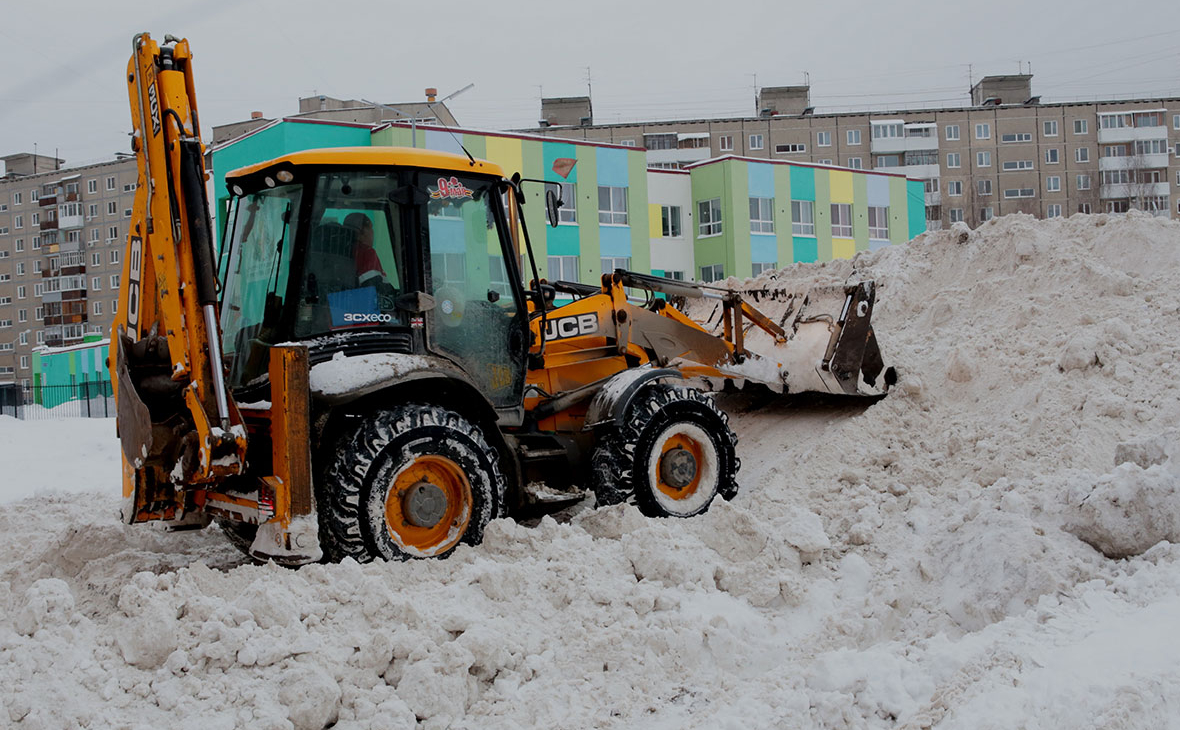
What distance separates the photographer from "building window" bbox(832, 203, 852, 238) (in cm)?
3550

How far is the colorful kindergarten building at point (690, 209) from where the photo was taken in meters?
29.1

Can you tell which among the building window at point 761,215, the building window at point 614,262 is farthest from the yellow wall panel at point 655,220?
the building window at point 761,215

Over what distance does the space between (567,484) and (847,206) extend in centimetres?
3135

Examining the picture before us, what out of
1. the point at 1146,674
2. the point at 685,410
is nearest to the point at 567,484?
the point at 685,410

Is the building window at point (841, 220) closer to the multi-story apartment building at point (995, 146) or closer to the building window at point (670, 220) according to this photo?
the building window at point (670, 220)

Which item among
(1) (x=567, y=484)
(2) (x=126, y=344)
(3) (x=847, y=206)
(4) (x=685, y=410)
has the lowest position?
(1) (x=567, y=484)

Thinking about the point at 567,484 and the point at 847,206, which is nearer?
the point at 567,484

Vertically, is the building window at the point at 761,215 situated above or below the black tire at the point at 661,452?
above

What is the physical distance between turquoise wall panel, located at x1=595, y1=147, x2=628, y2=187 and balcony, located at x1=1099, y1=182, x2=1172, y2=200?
38.7 meters

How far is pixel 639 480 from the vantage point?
644 cm

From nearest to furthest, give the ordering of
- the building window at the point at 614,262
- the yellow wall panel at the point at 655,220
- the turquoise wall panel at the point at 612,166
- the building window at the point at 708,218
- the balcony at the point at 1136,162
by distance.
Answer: the turquoise wall panel at the point at 612,166
the building window at the point at 614,262
the yellow wall panel at the point at 655,220
the building window at the point at 708,218
the balcony at the point at 1136,162

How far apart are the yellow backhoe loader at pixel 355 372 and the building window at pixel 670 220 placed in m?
26.9

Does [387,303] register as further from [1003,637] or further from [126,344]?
[1003,637]

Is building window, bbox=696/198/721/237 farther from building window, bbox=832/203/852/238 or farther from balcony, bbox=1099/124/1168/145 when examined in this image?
balcony, bbox=1099/124/1168/145
